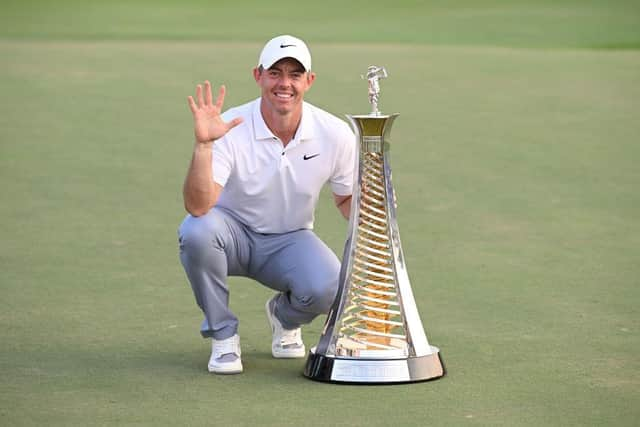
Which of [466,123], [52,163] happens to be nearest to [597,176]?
[466,123]

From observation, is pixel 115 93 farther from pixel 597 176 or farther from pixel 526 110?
pixel 597 176

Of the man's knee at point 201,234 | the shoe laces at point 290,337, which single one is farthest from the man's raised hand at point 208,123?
the shoe laces at point 290,337

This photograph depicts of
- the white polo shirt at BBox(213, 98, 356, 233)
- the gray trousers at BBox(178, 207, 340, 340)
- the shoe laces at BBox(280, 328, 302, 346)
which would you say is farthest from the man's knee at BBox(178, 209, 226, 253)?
the shoe laces at BBox(280, 328, 302, 346)

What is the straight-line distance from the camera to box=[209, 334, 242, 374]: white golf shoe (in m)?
4.62

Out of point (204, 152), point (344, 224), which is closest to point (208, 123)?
point (204, 152)

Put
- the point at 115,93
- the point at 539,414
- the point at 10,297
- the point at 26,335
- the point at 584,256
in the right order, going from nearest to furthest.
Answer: the point at 539,414 → the point at 26,335 → the point at 10,297 → the point at 584,256 → the point at 115,93

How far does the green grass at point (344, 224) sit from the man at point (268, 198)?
0.62 ft

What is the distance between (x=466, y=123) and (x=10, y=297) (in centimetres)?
500

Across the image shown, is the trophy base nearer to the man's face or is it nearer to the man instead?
the man

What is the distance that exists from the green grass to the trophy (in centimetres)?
8

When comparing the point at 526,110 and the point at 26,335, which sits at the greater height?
the point at 526,110

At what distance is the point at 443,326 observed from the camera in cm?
535

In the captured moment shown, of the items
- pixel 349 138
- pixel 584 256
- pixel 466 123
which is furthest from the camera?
pixel 466 123

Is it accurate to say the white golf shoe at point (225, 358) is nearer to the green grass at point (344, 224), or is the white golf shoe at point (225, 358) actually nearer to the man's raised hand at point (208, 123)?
the green grass at point (344, 224)
